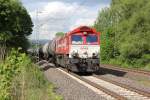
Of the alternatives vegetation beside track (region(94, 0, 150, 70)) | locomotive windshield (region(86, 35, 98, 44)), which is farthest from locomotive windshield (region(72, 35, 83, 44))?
vegetation beside track (region(94, 0, 150, 70))

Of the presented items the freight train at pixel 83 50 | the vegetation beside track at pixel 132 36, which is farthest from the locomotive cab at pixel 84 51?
the vegetation beside track at pixel 132 36

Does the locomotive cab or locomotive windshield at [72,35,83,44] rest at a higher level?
locomotive windshield at [72,35,83,44]

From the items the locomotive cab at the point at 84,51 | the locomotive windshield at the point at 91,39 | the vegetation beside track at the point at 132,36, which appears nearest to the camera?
the locomotive cab at the point at 84,51

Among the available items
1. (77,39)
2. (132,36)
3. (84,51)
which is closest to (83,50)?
(84,51)

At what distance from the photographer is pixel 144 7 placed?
179 ft

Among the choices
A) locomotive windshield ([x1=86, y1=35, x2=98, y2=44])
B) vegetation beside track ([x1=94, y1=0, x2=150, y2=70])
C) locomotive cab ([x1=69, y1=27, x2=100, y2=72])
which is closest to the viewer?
locomotive cab ([x1=69, y1=27, x2=100, y2=72])

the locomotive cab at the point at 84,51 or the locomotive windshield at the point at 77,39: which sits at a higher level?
the locomotive windshield at the point at 77,39

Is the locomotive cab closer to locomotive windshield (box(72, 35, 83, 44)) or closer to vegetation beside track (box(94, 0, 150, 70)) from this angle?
locomotive windshield (box(72, 35, 83, 44))

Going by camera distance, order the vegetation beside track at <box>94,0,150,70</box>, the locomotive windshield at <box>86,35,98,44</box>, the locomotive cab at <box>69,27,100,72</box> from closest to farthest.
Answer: the locomotive cab at <box>69,27,100,72</box> < the locomotive windshield at <box>86,35,98,44</box> < the vegetation beside track at <box>94,0,150,70</box>

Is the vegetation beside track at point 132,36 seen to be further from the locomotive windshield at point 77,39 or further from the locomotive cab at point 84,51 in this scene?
the locomotive windshield at point 77,39

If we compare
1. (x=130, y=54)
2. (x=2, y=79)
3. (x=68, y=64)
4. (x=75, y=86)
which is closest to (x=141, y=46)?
(x=130, y=54)

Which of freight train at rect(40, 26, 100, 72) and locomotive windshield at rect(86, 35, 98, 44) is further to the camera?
locomotive windshield at rect(86, 35, 98, 44)

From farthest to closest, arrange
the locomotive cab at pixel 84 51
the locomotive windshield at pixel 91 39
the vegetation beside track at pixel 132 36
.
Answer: the vegetation beside track at pixel 132 36
the locomotive windshield at pixel 91 39
the locomotive cab at pixel 84 51

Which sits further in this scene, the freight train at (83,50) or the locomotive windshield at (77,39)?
the locomotive windshield at (77,39)
